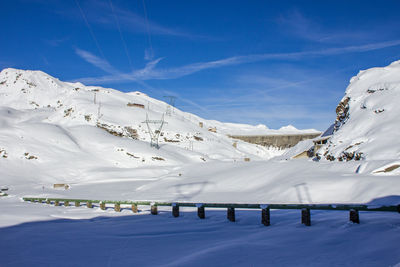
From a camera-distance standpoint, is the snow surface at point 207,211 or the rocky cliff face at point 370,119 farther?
the rocky cliff face at point 370,119

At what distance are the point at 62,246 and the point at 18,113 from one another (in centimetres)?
11389

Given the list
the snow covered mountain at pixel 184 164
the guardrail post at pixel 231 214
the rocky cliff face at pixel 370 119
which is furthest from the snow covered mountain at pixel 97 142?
the guardrail post at pixel 231 214

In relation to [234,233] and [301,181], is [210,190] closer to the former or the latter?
[301,181]

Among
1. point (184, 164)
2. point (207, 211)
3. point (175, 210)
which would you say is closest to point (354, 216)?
point (175, 210)

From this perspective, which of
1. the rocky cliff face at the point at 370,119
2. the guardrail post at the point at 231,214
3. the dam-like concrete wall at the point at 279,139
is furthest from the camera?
the dam-like concrete wall at the point at 279,139

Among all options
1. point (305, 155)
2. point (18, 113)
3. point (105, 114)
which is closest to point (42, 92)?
point (18, 113)

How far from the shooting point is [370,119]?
3033 centimetres

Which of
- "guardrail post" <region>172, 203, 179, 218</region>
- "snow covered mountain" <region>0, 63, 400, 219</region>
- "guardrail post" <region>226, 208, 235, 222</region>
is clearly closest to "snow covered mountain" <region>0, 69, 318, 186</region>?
"snow covered mountain" <region>0, 63, 400, 219</region>

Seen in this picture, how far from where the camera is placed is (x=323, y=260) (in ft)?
20.1

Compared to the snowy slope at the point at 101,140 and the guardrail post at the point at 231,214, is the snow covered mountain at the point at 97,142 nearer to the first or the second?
the snowy slope at the point at 101,140

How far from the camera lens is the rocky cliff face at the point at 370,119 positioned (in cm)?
2572

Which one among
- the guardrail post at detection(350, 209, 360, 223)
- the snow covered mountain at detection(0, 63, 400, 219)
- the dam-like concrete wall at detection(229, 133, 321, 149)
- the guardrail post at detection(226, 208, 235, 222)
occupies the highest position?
the dam-like concrete wall at detection(229, 133, 321, 149)

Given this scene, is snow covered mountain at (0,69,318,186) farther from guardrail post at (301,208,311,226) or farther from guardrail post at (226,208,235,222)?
guardrail post at (301,208,311,226)

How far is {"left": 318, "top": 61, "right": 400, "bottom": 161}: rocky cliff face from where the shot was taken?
25.7 meters
